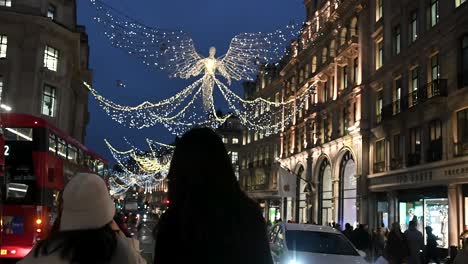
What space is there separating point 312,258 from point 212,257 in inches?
416

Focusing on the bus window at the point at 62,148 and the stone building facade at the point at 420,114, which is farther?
the stone building facade at the point at 420,114

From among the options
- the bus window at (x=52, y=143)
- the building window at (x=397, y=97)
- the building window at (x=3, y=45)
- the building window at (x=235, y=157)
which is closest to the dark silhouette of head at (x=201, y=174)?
the bus window at (x=52, y=143)

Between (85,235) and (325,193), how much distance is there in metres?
49.2

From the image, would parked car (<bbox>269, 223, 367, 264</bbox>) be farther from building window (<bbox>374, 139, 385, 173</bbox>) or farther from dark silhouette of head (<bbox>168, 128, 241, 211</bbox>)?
building window (<bbox>374, 139, 385, 173</bbox>)

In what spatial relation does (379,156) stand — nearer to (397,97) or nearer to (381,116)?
(381,116)

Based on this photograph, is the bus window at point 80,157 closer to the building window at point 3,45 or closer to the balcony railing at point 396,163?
the balcony railing at point 396,163

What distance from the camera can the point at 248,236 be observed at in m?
2.71

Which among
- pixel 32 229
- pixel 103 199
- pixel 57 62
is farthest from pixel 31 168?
pixel 57 62

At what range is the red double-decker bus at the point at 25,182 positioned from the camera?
16.3 meters

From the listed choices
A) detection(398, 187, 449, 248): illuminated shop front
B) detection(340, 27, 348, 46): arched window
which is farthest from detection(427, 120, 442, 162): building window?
detection(340, 27, 348, 46): arched window

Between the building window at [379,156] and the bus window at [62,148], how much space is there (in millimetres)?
24600

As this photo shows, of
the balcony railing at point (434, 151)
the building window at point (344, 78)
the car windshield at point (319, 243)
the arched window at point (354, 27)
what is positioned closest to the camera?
the car windshield at point (319, 243)

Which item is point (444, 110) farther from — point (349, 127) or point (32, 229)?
point (32, 229)

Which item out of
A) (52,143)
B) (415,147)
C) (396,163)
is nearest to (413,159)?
(415,147)
